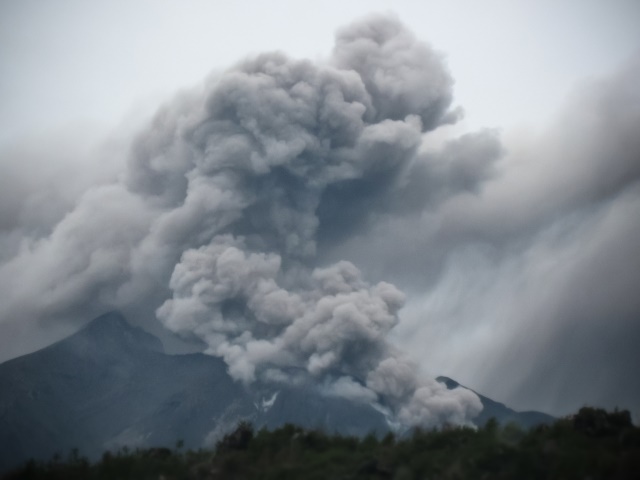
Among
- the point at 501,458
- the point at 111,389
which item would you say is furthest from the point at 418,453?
the point at 111,389

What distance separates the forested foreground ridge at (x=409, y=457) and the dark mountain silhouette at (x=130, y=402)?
11842 centimetres

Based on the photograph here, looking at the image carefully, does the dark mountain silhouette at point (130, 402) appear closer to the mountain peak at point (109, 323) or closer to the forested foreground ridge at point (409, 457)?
the mountain peak at point (109, 323)

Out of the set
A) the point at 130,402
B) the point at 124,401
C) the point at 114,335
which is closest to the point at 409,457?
the point at 130,402

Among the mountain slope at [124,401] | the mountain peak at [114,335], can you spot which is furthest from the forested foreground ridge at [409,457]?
the mountain peak at [114,335]

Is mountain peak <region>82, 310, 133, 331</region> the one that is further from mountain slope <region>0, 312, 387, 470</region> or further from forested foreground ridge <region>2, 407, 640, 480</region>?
forested foreground ridge <region>2, 407, 640, 480</region>

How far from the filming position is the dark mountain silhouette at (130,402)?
142625 millimetres

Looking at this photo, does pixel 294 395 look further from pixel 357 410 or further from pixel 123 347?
pixel 123 347

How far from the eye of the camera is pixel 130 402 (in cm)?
16400

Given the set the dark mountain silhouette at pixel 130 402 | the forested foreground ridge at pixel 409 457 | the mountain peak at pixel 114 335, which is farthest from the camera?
the mountain peak at pixel 114 335

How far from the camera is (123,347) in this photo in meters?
189

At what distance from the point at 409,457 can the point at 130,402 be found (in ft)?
521

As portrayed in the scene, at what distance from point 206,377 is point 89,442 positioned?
111 ft

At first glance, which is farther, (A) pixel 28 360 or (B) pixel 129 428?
(A) pixel 28 360

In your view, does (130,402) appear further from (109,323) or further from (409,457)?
(409,457)
